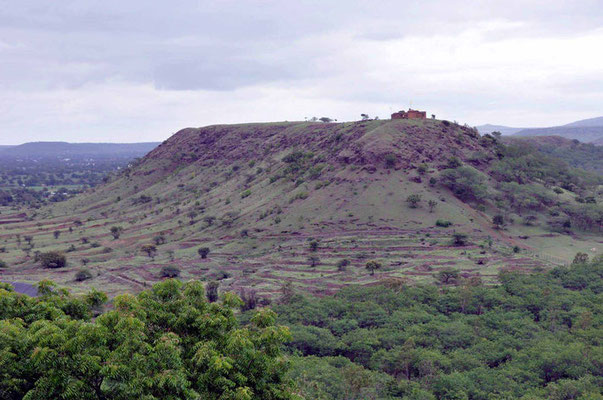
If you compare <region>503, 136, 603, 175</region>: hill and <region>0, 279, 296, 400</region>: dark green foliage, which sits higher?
<region>503, 136, 603, 175</region>: hill

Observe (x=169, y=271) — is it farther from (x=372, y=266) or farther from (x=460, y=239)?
(x=460, y=239)

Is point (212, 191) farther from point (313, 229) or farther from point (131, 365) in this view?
point (131, 365)

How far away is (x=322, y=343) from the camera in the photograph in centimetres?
3284

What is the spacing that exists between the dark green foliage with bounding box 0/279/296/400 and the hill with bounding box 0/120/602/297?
35665 mm

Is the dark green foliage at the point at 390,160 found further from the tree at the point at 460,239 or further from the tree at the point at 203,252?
the tree at the point at 203,252

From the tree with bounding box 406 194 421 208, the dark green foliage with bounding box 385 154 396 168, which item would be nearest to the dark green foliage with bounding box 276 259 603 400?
the tree with bounding box 406 194 421 208

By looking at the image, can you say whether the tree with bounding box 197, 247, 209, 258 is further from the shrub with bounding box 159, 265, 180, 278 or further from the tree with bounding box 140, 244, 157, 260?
the tree with bounding box 140, 244, 157, 260

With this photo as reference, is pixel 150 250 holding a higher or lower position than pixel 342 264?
higher

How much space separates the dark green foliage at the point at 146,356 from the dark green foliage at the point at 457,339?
963cm

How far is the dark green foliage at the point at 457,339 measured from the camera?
82.4 feet

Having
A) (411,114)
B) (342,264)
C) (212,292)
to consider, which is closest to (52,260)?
(212,292)

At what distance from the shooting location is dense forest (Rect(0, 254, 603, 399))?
430 inches

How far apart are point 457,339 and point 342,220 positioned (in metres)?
38.1

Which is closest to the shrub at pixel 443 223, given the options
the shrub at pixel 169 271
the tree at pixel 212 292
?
the tree at pixel 212 292
